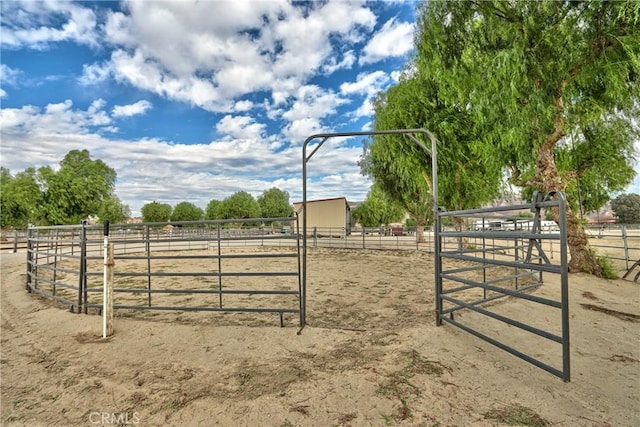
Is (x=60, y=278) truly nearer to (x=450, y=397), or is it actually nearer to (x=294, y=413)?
(x=294, y=413)

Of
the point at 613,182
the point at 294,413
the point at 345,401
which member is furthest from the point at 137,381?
the point at 613,182

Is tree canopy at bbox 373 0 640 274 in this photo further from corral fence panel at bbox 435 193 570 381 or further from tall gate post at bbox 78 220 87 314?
tall gate post at bbox 78 220 87 314

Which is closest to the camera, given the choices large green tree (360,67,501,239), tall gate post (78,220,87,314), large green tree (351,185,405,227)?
tall gate post (78,220,87,314)

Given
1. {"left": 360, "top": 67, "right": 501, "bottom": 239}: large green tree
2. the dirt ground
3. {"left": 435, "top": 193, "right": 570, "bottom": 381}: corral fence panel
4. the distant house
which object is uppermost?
{"left": 360, "top": 67, "right": 501, "bottom": 239}: large green tree

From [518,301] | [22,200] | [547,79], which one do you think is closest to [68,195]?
[22,200]

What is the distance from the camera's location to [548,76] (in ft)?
18.9

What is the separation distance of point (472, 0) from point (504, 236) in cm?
627

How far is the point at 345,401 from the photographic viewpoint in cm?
204

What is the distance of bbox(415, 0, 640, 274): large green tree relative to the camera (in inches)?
210

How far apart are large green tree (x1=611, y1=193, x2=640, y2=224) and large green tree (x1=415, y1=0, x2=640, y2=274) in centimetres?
5605

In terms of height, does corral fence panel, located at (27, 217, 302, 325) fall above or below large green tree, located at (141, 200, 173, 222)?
below

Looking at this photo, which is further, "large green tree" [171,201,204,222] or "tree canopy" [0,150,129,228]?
"large green tree" [171,201,204,222]

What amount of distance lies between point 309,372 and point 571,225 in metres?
7.25

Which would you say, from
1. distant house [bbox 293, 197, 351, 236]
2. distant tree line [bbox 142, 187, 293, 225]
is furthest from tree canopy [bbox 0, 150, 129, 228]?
distant tree line [bbox 142, 187, 293, 225]
